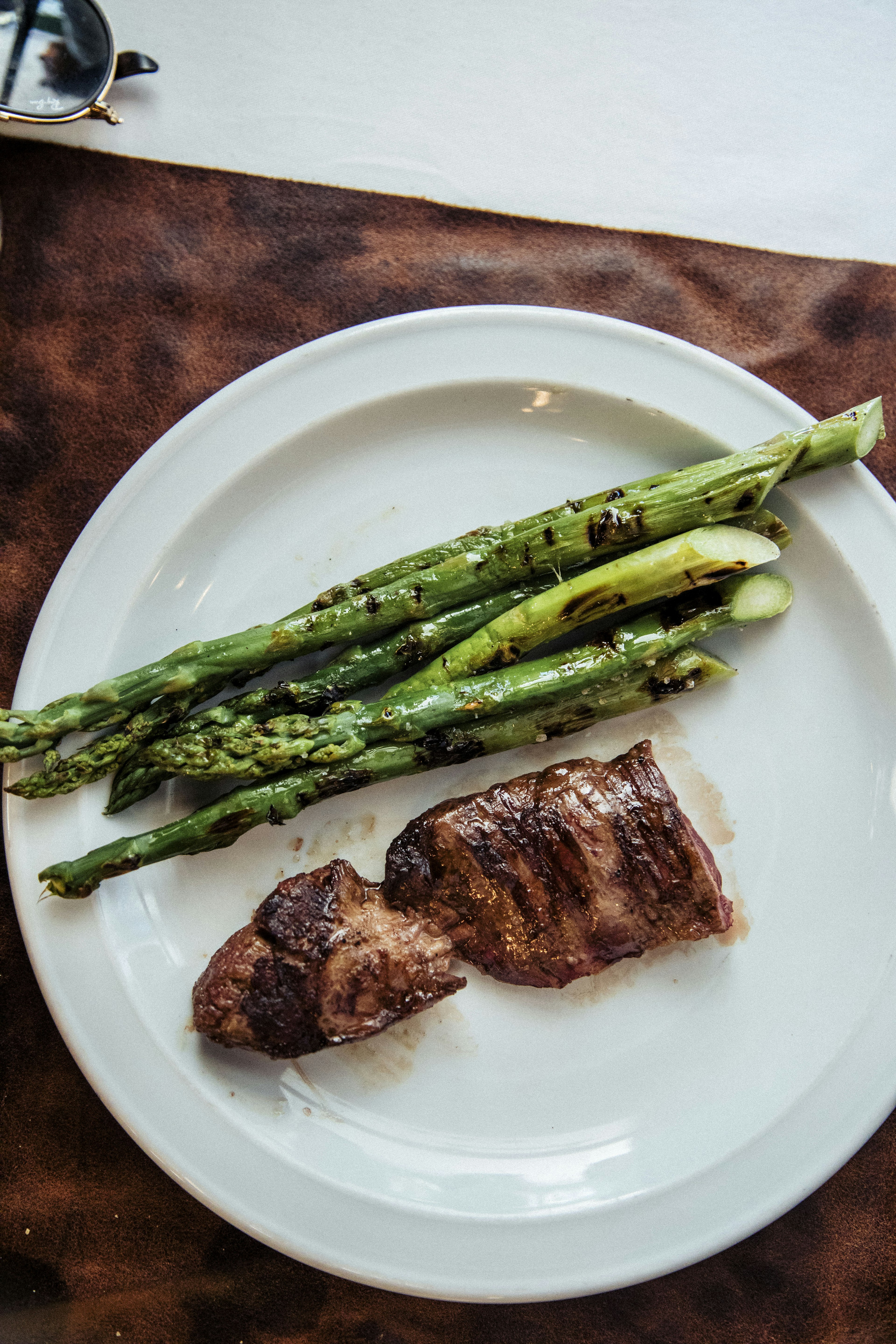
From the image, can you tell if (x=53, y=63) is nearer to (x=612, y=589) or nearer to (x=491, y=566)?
(x=491, y=566)

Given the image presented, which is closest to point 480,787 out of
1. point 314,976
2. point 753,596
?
point 314,976

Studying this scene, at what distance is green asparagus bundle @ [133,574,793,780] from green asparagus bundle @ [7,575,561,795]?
0.08m

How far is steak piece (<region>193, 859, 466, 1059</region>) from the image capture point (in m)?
3.14

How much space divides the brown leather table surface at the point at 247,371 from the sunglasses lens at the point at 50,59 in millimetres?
189

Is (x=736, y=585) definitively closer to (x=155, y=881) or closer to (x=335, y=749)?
(x=335, y=749)

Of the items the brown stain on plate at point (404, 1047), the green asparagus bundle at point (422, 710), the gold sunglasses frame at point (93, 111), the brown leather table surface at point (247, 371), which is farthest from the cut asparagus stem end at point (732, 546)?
the gold sunglasses frame at point (93, 111)

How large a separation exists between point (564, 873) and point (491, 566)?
1.32 m

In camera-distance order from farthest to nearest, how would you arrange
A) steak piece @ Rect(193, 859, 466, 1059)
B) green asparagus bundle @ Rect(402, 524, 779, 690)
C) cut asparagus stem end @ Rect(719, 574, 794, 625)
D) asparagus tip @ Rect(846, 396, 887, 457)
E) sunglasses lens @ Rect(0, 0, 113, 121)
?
sunglasses lens @ Rect(0, 0, 113, 121) < cut asparagus stem end @ Rect(719, 574, 794, 625) < asparagus tip @ Rect(846, 396, 887, 457) < green asparagus bundle @ Rect(402, 524, 779, 690) < steak piece @ Rect(193, 859, 466, 1059)

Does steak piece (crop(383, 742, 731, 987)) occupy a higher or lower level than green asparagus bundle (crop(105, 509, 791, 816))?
lower

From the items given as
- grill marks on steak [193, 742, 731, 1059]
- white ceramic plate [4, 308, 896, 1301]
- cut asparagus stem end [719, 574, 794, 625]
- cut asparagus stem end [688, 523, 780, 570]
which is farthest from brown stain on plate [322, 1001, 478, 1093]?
cut asparagus stem end [688, 523, 780, 570]

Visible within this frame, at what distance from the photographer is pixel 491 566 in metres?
3.34

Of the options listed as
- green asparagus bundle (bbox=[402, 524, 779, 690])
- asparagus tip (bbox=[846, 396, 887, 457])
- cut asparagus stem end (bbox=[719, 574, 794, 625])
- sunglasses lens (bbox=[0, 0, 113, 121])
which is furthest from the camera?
sunglasses lens (bbox=[0, 0, 113, 121])

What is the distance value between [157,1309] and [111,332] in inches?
178

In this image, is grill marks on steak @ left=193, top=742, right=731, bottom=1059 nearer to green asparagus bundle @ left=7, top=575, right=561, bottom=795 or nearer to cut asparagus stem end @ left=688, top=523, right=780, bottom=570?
green asparagus bundle @ left=7, top=575, right=561, bottom=795
